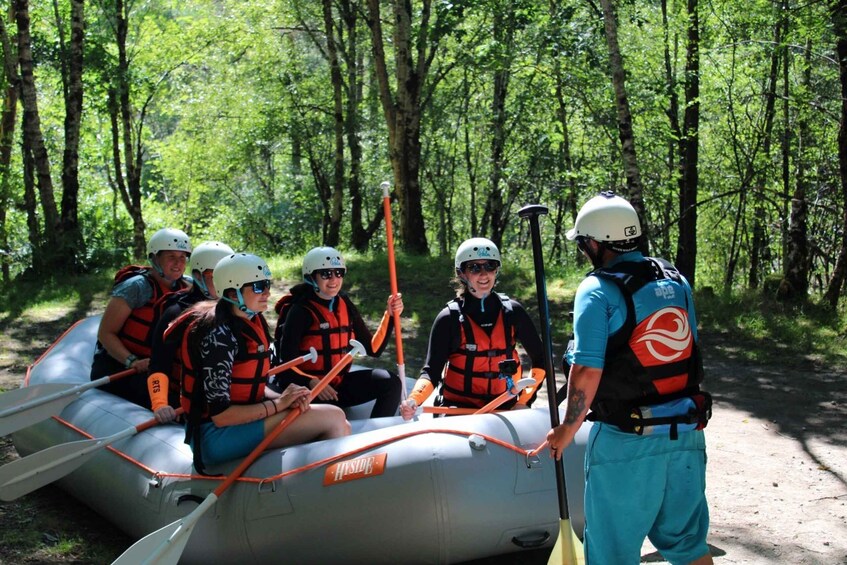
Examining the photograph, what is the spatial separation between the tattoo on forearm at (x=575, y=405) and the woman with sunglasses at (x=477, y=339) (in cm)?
178

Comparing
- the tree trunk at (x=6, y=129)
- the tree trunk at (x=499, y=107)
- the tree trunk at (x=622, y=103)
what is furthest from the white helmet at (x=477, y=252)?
the tree trunk at (x=6, y=129)

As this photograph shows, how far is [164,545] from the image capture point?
3.57 m

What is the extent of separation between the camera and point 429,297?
10.3m

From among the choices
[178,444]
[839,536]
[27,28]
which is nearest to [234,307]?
[178,444]

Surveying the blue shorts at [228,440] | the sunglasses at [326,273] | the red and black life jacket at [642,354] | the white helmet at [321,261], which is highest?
the white helmet at [321,261]

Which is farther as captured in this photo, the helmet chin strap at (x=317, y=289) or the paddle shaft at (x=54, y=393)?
the helmet chin strap at (x=317, y=289)

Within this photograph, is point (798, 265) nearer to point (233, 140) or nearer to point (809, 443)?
point (809, 443)

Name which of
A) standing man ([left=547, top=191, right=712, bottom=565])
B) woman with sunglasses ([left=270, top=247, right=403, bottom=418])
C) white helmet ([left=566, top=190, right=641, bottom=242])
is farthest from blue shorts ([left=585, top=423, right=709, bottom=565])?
woman with sunglasses ([left=270, top=247, right=403, bottom=418])

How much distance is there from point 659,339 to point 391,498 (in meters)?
1.45

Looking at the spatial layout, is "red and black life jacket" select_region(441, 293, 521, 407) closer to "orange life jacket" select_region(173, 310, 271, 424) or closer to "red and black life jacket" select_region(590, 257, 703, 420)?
"orange life jacket" select_region(173, 310, 271, 424)

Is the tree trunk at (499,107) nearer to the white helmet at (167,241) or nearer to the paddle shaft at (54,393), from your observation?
the white helmet at (167,241)

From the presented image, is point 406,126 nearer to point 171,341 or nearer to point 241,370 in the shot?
point 171,341

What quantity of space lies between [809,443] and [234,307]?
4.12 metres

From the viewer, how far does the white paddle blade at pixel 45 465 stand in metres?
4.38
